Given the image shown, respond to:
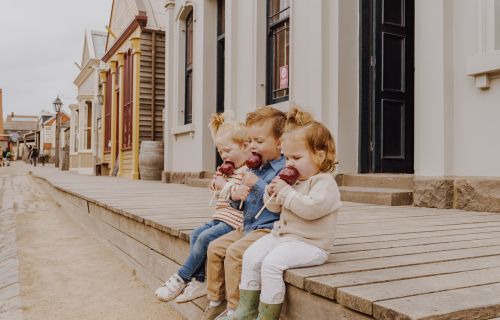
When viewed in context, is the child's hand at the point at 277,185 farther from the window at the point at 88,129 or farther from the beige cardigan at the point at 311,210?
the window at the point at 88,129

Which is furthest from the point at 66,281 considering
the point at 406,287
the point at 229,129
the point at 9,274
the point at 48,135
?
the point at 48,135

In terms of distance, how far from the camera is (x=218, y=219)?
2861 mm

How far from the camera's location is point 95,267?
4.82 meters

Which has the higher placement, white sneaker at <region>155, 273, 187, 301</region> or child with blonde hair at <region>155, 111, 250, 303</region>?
child with blonde hair at <region>155, 111, 250, 303</region>

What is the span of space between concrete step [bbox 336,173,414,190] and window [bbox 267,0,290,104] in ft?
5.62

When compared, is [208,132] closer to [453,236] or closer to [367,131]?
[367,131]

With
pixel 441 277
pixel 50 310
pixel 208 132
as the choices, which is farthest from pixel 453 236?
pixel 208 132

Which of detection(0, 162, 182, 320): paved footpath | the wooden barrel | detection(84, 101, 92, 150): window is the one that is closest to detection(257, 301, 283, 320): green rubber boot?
detection(0, 162, 182, 320): paved footpath

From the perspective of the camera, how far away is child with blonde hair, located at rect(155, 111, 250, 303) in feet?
8.80

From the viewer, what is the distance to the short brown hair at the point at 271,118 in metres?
2.53

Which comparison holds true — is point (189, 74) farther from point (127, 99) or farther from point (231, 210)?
point (231, 210)

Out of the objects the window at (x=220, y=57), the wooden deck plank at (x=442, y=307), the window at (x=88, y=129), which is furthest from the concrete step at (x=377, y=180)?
the window at (x=88, y=129)

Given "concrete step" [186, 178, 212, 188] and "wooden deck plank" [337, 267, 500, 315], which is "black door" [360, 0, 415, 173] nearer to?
"concrete step" [186, 178, 212, 188]

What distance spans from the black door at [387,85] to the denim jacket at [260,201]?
3.33 m
